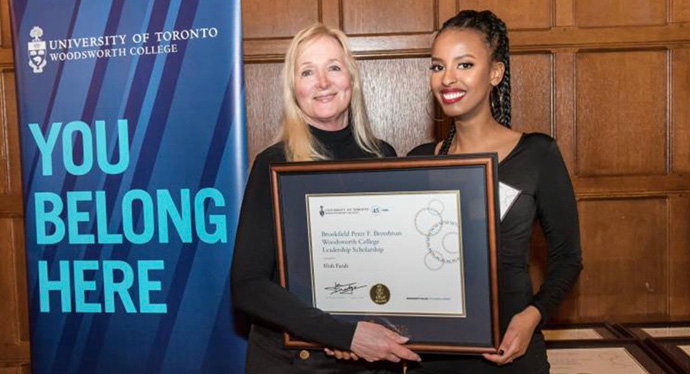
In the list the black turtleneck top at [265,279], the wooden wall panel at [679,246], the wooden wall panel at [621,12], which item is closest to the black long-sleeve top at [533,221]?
the black turtleneck top at [265,279]

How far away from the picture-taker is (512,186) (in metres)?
1.38

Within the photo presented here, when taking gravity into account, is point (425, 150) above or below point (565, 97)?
below

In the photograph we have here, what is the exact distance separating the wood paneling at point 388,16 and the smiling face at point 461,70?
1.80 m

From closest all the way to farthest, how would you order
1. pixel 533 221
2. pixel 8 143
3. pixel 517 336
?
1. pixel 517 336
2. pixel 533 221
3. pixel 8 143

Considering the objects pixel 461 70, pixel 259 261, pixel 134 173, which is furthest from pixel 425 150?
pixel 134 173

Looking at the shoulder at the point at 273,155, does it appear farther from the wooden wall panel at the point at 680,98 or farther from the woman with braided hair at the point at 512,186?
the wooden wall panel at the point at 680,98

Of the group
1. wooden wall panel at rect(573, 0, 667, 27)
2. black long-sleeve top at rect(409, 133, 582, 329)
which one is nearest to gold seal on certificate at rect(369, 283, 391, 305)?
black long-sleeve top at rect(409, 133, 582, 329)

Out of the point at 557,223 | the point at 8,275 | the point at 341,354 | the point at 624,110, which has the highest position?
the point at 624,110

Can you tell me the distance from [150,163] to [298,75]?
4.10 feet

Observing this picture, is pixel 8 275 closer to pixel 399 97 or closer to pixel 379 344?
pixel 399 97

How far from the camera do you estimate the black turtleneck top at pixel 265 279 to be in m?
1.31

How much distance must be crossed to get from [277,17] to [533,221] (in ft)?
6.98

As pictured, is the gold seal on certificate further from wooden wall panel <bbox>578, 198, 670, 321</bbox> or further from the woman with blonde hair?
wooden wall panel <bbox>578, 198, 670, 321</bbox>

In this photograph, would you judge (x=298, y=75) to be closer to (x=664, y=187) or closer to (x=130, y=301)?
(x=130, y=301)
